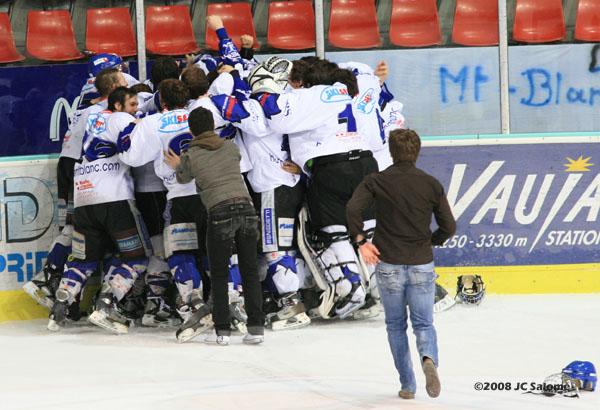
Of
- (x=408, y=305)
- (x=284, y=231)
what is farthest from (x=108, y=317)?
(x=408, y=305)

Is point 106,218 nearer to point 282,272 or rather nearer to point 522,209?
point 282,272

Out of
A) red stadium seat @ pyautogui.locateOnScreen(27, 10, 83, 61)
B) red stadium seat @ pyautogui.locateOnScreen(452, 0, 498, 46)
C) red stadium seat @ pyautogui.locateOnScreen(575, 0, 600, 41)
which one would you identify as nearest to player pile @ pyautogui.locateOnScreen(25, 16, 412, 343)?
red stadium seat @ pyautogui.locateOnScreen(27, 10, 83, 61)

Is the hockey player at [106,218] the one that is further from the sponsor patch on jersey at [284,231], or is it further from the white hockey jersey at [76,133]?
the sponsor patch on jersey at [284,231]

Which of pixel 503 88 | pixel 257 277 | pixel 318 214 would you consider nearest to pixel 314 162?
pixel 318 214

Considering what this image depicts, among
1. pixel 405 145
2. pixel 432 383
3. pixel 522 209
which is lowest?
pixel 432 383

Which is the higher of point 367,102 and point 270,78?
point 270,78

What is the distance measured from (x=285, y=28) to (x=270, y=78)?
1455 mm

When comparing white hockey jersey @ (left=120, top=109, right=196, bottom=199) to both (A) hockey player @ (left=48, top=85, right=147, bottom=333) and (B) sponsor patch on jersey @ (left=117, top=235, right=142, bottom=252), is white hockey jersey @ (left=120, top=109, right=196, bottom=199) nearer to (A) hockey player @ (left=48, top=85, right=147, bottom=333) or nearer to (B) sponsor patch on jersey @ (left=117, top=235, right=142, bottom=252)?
(A) hockey player @ (left=48, top=85, right=147, bottom=333)

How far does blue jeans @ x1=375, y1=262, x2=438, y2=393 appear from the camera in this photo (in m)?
5.23

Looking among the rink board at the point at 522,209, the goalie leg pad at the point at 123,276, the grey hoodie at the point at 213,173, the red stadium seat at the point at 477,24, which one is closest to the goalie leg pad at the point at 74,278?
the goalie leg pad at the point at 123,276

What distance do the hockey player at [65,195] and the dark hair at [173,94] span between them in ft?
1.96

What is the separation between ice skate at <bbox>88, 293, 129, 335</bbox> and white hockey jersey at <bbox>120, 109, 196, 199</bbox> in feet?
2.55

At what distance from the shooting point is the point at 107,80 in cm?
763

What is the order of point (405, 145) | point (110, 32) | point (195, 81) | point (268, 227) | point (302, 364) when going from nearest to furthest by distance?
point (405, 145), point (302, 364), point (195, 81), point (268, 227), point (110, 32)
